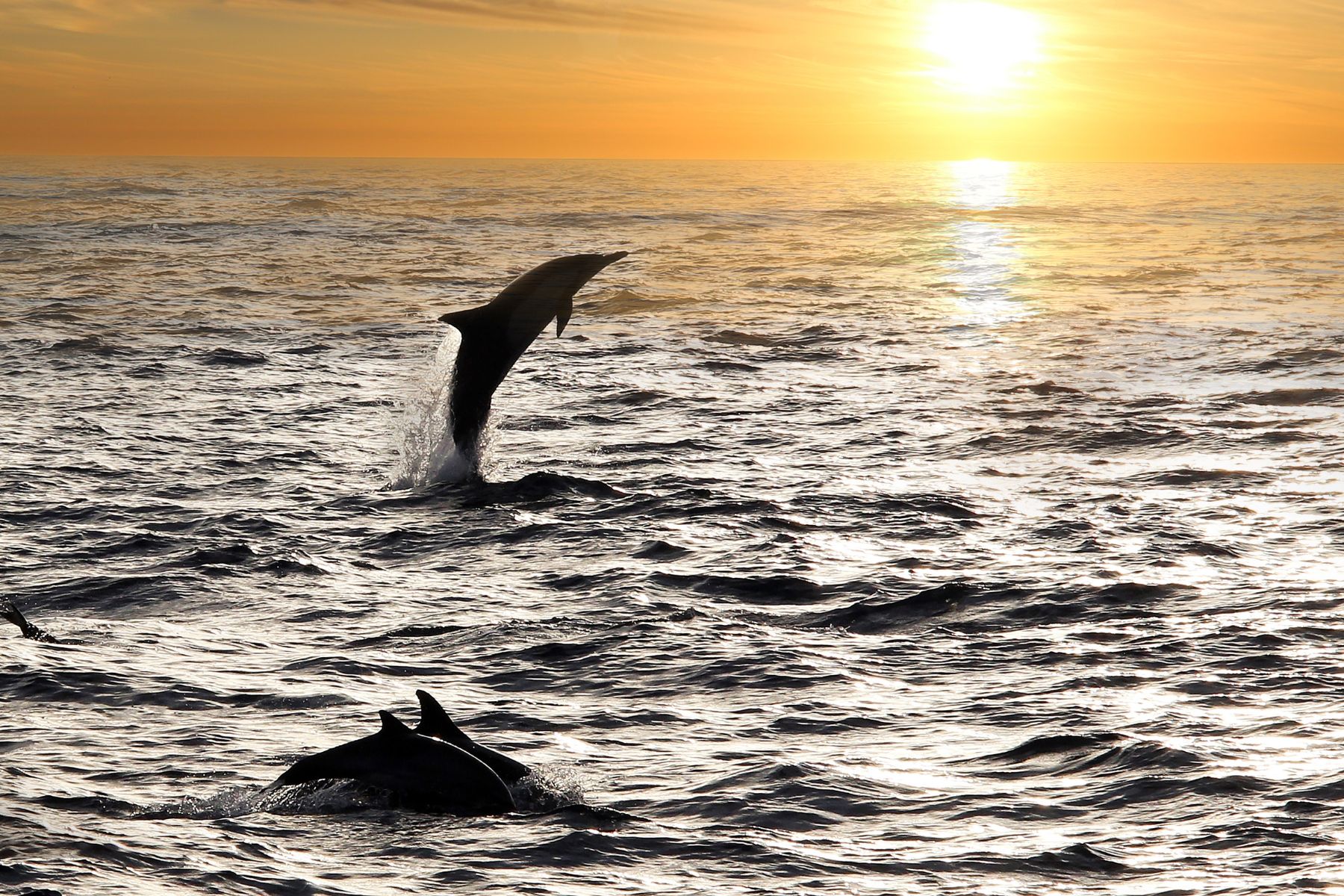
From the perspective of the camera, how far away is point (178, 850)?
7.75 meters

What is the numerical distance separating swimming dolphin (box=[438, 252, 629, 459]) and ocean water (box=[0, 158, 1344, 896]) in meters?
1.45

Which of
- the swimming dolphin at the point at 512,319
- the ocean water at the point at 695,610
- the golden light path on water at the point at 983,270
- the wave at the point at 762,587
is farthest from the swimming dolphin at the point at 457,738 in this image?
the golden light path on water at the point at 983,270

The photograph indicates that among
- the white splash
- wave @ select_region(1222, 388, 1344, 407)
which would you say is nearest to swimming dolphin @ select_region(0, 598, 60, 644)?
the white splash

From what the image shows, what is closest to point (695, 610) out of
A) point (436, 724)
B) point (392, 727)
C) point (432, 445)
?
point (436, 724)

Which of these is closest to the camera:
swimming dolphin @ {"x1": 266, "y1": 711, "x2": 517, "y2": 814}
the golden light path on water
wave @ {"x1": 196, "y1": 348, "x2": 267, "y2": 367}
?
swimming dolphin @ {"x1": 266, "y1": 711, "x2": 517, "y2": 814}

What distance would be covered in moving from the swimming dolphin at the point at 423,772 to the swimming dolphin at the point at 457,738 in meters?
0.09

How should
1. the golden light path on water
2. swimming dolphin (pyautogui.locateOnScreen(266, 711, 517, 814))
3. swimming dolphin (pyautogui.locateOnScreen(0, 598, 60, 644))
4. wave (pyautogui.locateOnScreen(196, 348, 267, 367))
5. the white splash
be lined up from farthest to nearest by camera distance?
the golden light path on water, wave (pyautogui.locateOnScreen(196, 348, 267, 367)), the white splash, swimming dolphin (pyautogui.locateOnScreen(0, 598, 60, 644)), swimming dolphin (pyautogui.locateOnScreen(266, 711, 517, 814))

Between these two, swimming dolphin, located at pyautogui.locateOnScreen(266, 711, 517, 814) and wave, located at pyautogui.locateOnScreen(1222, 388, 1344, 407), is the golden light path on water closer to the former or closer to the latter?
wave, located at pyautogui.locateOnScreen(1222, 388, 1344, 407)

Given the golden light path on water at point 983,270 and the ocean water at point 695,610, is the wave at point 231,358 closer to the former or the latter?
the ocean water at point 695,610

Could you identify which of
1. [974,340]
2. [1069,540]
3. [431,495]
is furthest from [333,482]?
[974,340]

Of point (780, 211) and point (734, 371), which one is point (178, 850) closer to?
point (734, 371)

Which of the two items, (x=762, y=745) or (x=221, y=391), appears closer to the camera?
(x=762, y=745)

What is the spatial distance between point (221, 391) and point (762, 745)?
1854 centimetres

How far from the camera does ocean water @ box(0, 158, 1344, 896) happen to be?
8.01m
